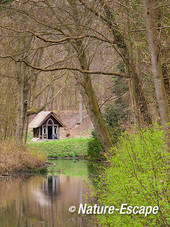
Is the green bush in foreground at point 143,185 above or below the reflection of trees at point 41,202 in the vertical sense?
above

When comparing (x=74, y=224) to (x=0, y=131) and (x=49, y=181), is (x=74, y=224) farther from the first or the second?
(x=0, y=131)

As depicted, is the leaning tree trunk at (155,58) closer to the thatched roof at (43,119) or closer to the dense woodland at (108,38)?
the dense woodland at (108,38)

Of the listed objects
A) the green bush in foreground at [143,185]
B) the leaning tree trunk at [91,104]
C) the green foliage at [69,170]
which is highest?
the leaning tree trunk at [91,104]

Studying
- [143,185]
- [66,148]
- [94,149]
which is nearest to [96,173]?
[94,149]

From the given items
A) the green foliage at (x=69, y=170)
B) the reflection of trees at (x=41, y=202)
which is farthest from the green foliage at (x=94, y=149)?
the reflection of trees at (x=41, y=202)

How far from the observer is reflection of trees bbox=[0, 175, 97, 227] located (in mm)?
9280

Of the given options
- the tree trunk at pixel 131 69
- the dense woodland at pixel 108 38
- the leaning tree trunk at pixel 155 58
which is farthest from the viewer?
the tree trunk at pixel 131 69

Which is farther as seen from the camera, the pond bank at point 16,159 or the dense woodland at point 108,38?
the pond bank at point 16,159

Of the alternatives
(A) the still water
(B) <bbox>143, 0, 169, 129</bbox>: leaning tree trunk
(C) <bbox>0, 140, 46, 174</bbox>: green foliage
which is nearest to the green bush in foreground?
(B) <bbox>143, 0, 169, 129</bbox>: leaning tree trunk

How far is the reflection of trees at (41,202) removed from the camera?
9.28 metres

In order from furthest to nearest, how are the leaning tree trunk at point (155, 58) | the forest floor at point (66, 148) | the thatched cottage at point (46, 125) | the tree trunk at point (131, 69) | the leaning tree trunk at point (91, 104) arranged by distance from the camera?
1. the thatched cottage at point (46, 125)
2. the forest floor at point (66, 148)
3. the leaning tree trunk at point (91, 104)
4. the tree trunk at point (131, 69)
5. the leaning tree trunk at point (155, 58)

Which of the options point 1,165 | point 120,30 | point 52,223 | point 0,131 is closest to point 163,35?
point 120,30

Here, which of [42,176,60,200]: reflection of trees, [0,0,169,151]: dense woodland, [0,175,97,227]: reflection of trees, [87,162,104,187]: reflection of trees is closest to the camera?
[0,0,169,151]: dense woodland

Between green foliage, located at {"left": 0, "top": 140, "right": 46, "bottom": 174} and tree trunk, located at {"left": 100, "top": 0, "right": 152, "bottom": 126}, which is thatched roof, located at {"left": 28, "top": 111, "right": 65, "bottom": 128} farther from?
tree trunk, located at {"left": 100, "top": 0, "right": 152, "bottom": 126}
